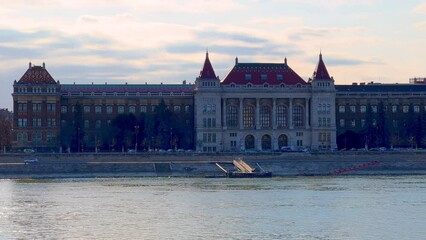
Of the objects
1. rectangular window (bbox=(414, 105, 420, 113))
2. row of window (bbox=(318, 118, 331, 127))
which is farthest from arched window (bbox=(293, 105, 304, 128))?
rectangular window (bbox=(414, 105, 420, 113))

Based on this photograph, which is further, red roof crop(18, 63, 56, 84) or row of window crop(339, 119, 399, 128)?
row of window crop(339, 119, 399, 128)


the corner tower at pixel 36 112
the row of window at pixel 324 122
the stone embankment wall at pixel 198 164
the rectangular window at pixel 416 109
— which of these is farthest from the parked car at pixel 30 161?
the rectangular window at pixel 416 109

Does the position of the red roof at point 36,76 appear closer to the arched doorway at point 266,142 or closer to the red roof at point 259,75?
the red roof at point 259,75

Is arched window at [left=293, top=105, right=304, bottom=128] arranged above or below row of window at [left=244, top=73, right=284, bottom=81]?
below

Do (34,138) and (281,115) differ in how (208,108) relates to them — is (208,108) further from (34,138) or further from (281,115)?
(34,138)

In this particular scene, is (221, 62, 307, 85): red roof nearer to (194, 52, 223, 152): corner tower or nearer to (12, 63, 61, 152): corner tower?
(194, 52, 223, 152): corner tower

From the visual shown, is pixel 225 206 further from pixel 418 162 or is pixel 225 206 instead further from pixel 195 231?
pixel 418 162

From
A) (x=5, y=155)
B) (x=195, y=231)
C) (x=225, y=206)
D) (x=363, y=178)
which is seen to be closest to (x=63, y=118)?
(x=5, y=155)

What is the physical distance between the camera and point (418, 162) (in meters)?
141

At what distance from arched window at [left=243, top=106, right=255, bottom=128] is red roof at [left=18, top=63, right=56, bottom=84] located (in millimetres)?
26006

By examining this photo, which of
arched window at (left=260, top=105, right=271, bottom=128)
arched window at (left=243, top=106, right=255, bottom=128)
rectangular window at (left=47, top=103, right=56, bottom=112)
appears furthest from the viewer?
arched window at (left=260, top=105, right=271, bottom=128)

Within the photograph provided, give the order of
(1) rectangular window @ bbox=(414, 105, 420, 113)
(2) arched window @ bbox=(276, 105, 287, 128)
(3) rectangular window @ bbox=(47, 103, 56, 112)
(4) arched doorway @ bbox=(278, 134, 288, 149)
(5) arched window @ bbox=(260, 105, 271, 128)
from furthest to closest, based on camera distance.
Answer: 1. (1) rectangular window @ bbox=(414, 105, 420, 113)
2. (2) arched window @ bbox=(276, 105, 287, 128)
3. (5) arched window @ bbox=(260, 105, 271, 128)
4. (4) arched doorway @ bbox=(278, 134, 288, 149)
5. (3) rectangular window @ bbox=(47, 103, 56, 112)

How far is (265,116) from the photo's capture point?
169750 millimetres

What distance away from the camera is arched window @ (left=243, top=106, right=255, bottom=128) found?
16862 centimetres
